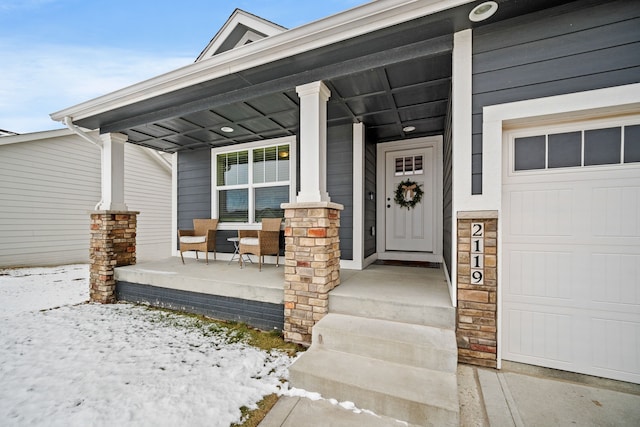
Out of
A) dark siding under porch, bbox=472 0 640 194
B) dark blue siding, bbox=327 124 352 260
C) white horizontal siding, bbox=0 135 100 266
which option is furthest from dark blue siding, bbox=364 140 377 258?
white horizontal siding, bbox=0 135 100 266

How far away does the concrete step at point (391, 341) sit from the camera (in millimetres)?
1818

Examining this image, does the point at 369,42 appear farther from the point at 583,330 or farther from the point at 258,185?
the point at 258,185

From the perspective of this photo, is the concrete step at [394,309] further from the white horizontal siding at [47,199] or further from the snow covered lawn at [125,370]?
the white horizontal siding at [47,199]

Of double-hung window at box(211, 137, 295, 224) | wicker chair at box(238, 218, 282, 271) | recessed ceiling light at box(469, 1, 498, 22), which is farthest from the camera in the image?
double-hung window at box(211, 137, 295, 224)

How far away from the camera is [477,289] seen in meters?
2.03

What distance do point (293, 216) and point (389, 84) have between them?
1.73 metres

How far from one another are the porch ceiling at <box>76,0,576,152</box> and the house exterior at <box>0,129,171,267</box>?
14.4 ft

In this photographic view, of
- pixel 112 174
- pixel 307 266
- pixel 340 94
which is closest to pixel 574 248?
pixel 307 266

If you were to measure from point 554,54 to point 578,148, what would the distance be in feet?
2.31

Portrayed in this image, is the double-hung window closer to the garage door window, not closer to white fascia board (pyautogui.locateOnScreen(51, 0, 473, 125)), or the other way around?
white fascia board (pyautogui.locateOnScreen(51, 0, 473, 125))

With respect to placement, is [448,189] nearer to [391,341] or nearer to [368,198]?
[368,198]

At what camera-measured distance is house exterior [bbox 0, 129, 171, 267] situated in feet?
20.7

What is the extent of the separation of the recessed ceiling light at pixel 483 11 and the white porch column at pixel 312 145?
1.33m

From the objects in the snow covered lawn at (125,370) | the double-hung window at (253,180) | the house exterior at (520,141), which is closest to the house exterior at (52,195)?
the double-hung window at (253,180)
